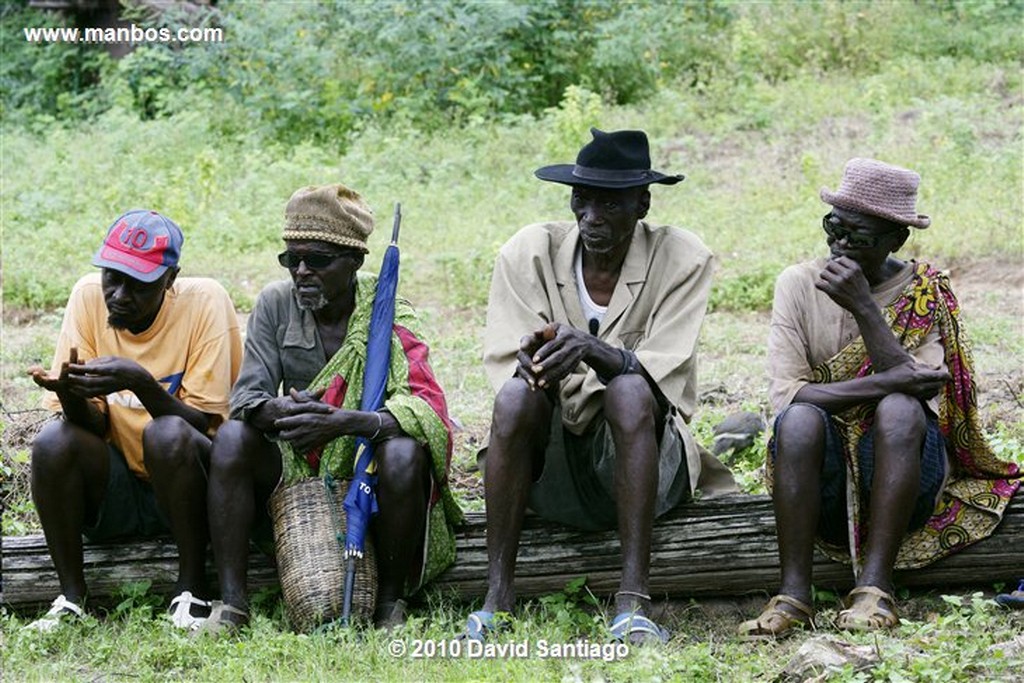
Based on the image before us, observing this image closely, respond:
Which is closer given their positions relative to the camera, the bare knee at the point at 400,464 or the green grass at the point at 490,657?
the green grass at the point at 490,657

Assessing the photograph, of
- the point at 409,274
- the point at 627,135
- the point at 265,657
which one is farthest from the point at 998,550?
the point at 409,274

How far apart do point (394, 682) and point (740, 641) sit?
116 centimetres

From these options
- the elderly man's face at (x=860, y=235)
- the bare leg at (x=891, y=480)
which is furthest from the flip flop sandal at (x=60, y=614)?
the elderly man's face at (x=860, y=235)

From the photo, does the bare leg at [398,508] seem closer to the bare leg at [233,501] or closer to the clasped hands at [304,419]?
the clasped hands at [304,419]

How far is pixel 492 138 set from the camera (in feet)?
42.4

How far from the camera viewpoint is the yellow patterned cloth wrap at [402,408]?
5.07m

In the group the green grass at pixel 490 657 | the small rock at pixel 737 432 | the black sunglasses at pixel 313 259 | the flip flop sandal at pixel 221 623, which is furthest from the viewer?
the small rock at pixel 737 432

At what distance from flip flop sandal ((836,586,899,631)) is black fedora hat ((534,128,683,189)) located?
60.9 inches

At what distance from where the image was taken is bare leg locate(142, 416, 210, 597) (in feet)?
16.3

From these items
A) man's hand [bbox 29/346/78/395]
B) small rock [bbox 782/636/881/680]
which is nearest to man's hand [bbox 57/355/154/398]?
man's hand [bbox 29/346/78/395]

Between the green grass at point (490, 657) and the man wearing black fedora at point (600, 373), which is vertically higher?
the man wearing black fedora at point (600, 373)

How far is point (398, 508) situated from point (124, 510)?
3.42 feet

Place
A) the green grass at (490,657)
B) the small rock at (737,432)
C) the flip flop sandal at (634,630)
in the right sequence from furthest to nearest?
the small rock at (737,432) < the flip flop sandal at (634,630) < the green grass at (490,657)

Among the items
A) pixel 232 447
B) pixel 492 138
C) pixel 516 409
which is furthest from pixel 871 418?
pixel 492 138
